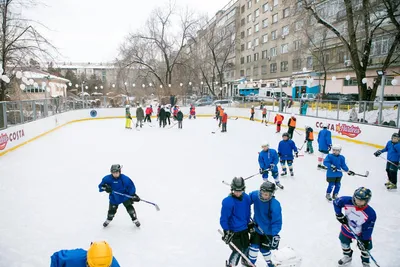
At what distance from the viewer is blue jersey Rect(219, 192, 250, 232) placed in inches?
124

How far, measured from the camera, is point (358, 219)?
337 centimetres

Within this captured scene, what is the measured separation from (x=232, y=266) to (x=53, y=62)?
12892 mm

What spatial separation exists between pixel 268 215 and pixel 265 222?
0.10m

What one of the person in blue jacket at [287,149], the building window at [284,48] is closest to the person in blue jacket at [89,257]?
the person in blue jacket at [287,149]

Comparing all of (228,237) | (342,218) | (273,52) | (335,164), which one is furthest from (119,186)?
(273,52)

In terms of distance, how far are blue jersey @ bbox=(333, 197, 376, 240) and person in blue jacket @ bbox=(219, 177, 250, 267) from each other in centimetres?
125

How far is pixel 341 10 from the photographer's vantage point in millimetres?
24109

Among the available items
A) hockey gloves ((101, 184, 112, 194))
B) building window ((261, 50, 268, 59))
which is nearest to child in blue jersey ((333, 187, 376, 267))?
hockey gloves ((101, 184, 112, 194))

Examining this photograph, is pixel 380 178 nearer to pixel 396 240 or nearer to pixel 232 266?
pixel 396 240

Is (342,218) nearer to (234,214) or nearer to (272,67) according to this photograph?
(234,214)

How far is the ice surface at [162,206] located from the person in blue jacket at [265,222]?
614 millimetres

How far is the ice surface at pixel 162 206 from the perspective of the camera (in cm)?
399

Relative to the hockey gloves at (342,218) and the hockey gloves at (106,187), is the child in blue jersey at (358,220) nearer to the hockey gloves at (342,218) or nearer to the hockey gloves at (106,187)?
the hockey gloves at (342,218)

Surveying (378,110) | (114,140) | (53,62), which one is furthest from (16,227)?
(378,110)
